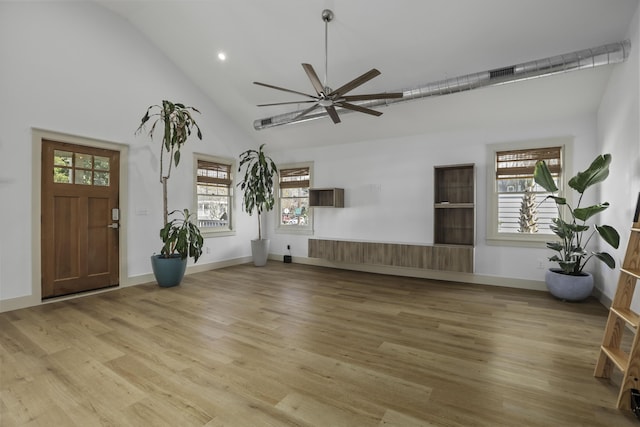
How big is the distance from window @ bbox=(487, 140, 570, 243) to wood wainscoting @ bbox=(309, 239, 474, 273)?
70 cm

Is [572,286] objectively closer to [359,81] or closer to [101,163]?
[359,81]

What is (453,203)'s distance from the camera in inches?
213

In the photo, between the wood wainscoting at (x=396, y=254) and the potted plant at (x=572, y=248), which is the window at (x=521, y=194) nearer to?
the potted plant at (x=572, y=248)

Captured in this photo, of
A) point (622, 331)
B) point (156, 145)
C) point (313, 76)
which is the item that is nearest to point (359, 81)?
point (313, 76)

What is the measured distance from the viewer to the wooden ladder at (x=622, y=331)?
1.91 meters

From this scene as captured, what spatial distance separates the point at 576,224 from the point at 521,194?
0.89 meters

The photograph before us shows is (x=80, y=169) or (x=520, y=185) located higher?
(x=80, y=169)

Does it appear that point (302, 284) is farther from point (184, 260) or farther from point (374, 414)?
point (374, 414)

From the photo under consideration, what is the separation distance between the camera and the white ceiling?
3506 millimetres

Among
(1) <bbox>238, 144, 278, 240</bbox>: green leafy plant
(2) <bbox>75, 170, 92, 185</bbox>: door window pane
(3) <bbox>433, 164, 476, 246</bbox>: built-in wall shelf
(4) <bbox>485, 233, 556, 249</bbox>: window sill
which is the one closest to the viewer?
(2) <bbox>75, 170, 92, 185</bbox>: door window pane

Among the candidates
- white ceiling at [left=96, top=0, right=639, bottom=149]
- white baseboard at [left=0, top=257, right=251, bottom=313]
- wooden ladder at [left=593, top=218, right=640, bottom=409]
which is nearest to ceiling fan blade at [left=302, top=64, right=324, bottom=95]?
white ceiling at [left=96, top=0, right=639, bottom=149]

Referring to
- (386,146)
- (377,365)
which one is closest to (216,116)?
(386,146)

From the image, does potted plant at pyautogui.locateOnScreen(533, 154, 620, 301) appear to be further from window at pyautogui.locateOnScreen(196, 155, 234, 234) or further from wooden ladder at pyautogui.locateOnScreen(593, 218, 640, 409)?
window at pyautogui.locateOnScreen(196, 155, 234, 234)

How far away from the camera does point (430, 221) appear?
5.70 meters
